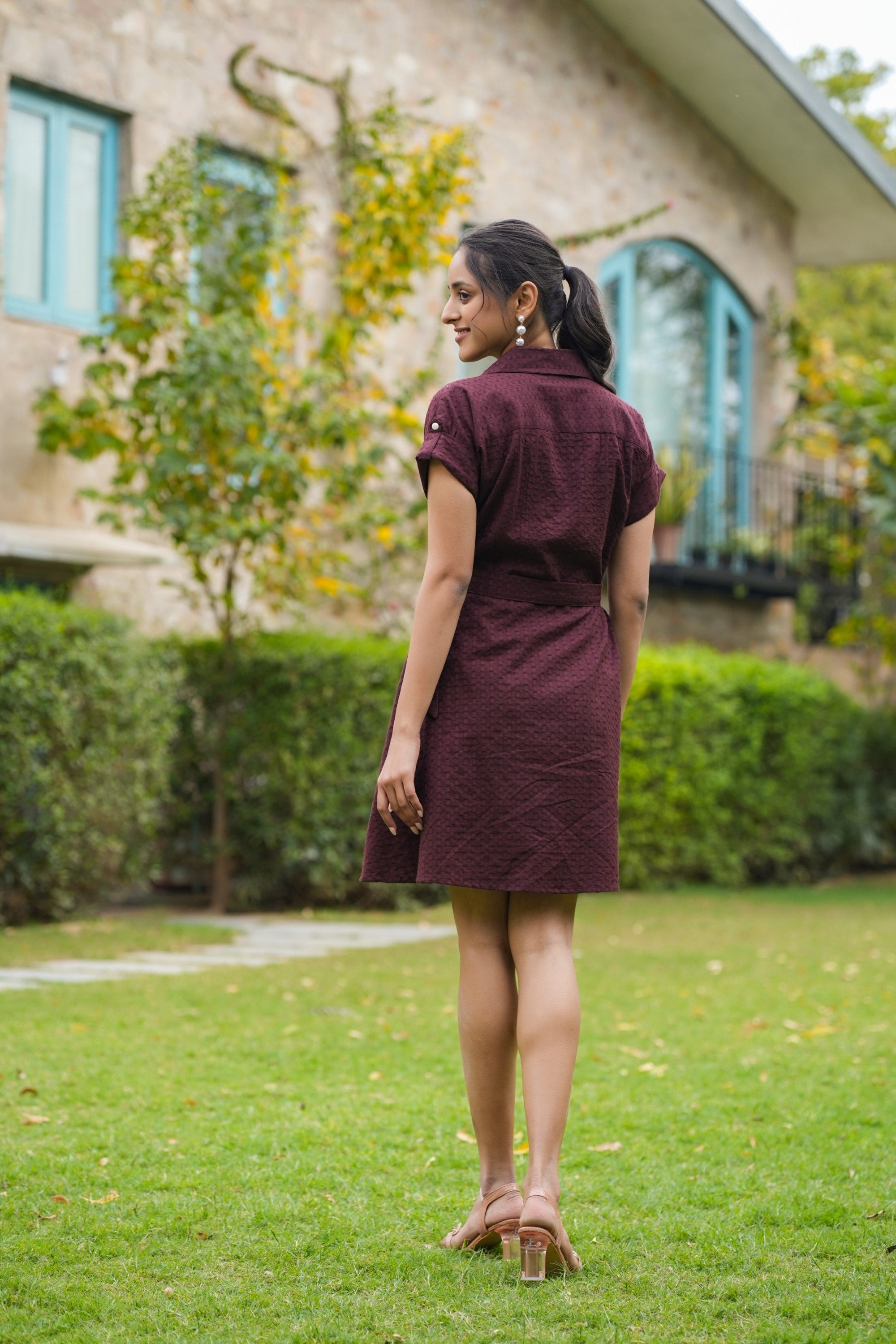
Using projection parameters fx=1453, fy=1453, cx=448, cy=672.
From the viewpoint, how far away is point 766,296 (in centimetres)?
1459

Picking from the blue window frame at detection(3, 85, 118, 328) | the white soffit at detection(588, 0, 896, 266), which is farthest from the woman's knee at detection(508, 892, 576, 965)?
the white soffit at detection(588, 0, 896, 266)

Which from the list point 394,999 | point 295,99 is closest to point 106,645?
point 394,999

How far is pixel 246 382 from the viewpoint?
759 cm

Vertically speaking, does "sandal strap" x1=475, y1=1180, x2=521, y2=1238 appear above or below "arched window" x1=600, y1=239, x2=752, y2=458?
below

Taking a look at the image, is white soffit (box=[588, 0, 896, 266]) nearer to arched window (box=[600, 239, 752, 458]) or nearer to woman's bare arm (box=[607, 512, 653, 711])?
arched window (box=[600, 239, 752, 458])

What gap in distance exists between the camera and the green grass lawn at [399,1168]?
7.41ft

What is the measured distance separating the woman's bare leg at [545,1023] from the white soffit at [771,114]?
10.8 meters

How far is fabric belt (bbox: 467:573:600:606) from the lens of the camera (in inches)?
102

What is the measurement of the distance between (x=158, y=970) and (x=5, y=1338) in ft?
12.9

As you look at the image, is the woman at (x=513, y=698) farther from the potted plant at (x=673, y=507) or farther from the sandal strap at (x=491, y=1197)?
the potted plant at (x=673, y=507)

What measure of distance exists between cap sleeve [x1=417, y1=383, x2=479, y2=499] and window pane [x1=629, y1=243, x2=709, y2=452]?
1092 cm

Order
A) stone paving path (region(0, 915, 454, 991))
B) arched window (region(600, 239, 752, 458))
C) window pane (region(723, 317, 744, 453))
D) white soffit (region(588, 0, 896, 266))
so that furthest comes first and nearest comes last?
window pane (region(723, 317, 744, 453)) < arched window (region(600, 239, 752, 458)) < white soffit (region(588, 0, 896, 266)) < stone paving path (region(0, 915, 454, 991))

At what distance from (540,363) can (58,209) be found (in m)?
7.09

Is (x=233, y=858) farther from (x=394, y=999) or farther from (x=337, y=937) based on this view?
(x=394, y=999)
